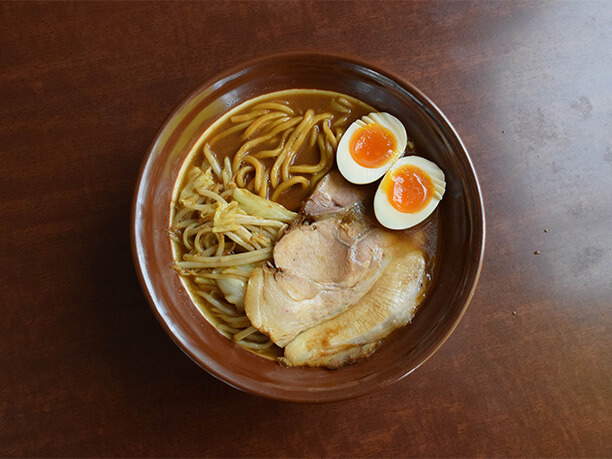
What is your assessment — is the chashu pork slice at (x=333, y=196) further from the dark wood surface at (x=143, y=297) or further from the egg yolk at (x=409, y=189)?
the dark wood surface at (x=143, y=297)

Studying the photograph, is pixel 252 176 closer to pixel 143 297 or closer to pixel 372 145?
pixel 372 145

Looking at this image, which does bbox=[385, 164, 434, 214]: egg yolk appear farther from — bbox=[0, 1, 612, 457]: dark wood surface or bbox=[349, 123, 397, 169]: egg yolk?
bbox=[0, 1, 612, 457]: dark wood surface

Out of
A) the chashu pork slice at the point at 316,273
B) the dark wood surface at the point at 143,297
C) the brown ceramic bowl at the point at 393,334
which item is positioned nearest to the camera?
the brown ceramic bowl at the point at 393,334

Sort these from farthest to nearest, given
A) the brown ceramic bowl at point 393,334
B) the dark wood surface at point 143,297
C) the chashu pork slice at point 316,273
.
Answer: the dark wood surface at point 143,297, the chashu pork slice at point 316,273, the brown ceramic bowl at point 393,334

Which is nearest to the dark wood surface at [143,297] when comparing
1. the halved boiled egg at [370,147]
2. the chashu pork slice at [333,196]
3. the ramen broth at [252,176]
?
the ramen broth at [252,176]

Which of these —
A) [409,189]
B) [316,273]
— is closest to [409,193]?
[409,189]

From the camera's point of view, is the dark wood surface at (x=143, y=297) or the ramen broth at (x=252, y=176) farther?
the dark wood surface at (x=143, y=297)

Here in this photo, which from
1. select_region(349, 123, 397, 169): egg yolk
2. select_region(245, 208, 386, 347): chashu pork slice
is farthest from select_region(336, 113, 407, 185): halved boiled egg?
select_region(245, 208, 386, 347): chashu pork slice

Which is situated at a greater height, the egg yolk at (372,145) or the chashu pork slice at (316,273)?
the egg yolk at (372,145)
